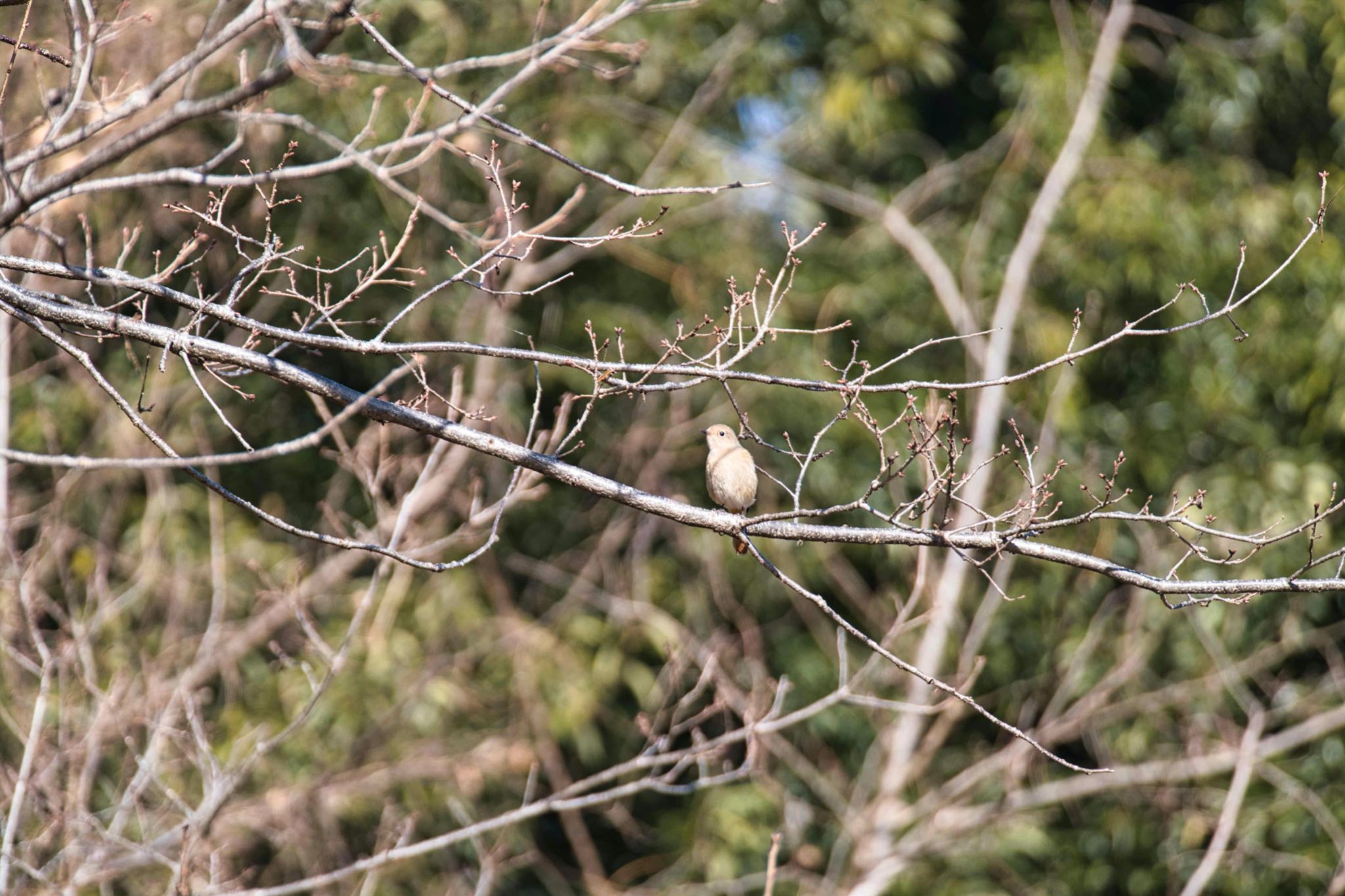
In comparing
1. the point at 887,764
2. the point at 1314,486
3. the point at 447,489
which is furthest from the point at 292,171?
the point at 1314,486

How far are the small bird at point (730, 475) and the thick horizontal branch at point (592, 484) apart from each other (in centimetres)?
187

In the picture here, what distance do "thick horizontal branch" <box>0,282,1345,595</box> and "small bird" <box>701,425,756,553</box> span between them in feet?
6.13

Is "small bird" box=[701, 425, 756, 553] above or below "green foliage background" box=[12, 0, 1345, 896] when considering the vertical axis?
above

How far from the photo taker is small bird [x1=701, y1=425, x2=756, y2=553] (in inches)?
195

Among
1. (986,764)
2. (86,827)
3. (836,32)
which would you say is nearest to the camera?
(86,827)

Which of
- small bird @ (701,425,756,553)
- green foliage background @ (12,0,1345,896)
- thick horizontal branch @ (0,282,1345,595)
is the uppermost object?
thick horizontal branch @ (0,282,1345,595)

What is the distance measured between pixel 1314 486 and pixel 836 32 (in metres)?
3.96

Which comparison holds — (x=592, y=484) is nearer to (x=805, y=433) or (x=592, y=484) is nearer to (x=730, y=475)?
(x=730, y=475)

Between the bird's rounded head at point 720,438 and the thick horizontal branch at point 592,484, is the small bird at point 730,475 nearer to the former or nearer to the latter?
the bird's rounded head at point 720,438

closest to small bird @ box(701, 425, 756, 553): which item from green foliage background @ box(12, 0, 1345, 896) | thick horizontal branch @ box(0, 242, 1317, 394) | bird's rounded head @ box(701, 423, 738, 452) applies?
bird's rounded head @ box(701, 423, 738, 452)

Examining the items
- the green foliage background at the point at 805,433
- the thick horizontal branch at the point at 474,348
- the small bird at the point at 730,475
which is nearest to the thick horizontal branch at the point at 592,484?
the thick horizontal branch at the point at 474,348

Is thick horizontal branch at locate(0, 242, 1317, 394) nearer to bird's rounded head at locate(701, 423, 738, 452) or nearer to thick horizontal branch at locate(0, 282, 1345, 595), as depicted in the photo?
thick horizontal branch at locate(0, 282, 1345, 595)

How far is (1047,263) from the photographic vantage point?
7.97 meters

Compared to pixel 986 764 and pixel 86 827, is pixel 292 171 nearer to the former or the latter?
pixel 86 827
